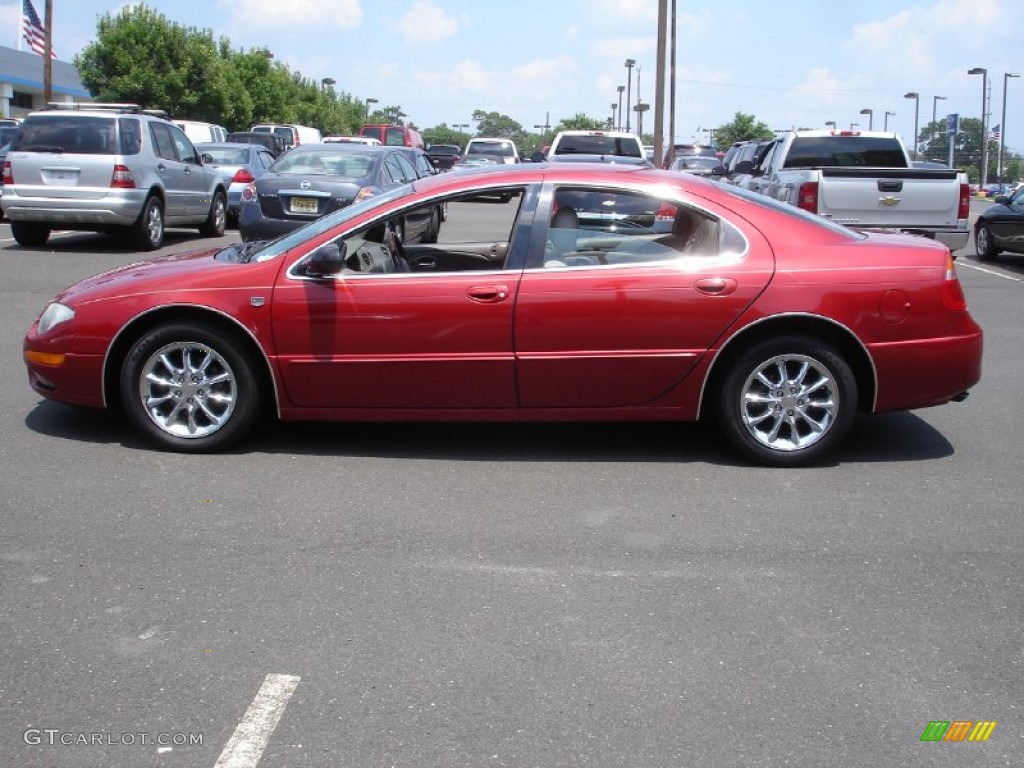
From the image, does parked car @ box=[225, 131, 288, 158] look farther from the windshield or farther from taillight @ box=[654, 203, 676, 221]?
taillight @ box=[654, 203, 676, 221]

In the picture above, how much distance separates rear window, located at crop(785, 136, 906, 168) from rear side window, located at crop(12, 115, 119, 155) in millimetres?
9084

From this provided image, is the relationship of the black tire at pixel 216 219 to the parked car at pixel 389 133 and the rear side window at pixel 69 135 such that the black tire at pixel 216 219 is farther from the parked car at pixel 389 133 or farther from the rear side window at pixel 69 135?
the parked car at pixel 389 133

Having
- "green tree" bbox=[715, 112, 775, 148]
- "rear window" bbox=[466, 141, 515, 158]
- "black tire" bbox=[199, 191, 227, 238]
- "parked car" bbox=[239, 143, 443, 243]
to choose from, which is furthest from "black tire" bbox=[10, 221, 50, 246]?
"green tree" bbox=[715, 112, 775, 148]

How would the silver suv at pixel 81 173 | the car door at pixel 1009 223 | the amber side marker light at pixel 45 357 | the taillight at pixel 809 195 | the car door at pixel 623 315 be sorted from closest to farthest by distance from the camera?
the car door at pixel 623 315 → the amber side marker light at pixel 45 357 → the taillight at pixel 809 195 → the silver suv at pixel 81 173 → the car door at pixel 1009 223

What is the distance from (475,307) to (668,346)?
3.23 ft

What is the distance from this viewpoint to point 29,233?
1575 centimetres

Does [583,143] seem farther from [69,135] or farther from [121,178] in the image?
[69,135]

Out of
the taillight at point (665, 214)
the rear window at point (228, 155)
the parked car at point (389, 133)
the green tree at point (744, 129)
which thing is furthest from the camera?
the green tree at point (744, 129)

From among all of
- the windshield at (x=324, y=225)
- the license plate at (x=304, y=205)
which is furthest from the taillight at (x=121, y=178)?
the windshield at (x=324, y=225)

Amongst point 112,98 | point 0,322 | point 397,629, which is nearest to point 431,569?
point 397,629

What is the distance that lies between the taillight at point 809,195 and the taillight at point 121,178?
8.36 metres

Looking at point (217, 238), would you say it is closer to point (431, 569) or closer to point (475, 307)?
point (475, 307)

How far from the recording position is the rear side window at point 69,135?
15.0m

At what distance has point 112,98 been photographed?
1777 inches
